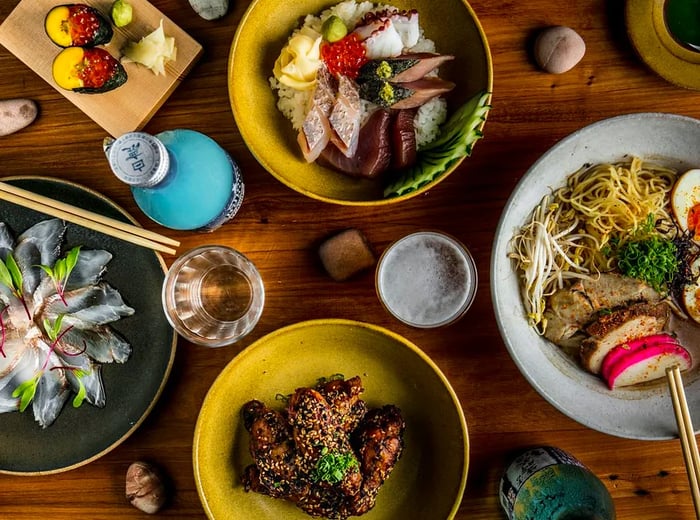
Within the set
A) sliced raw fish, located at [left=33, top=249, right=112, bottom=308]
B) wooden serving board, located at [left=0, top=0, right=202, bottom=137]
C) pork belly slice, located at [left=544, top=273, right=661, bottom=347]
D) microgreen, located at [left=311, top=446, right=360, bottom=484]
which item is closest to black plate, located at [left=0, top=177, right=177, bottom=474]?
sliced raw fish, located at [left=33, top=249, right=112, bottom=308]

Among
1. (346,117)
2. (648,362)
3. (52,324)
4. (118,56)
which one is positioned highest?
(118,56)

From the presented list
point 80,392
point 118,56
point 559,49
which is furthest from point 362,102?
point 80,392

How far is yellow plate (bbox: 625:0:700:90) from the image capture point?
1909 mm

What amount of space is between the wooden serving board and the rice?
0.32m

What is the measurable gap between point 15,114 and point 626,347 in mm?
2085

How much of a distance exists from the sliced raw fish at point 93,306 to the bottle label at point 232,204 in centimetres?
37

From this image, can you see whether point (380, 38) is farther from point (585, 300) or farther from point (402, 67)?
point (585, 300)

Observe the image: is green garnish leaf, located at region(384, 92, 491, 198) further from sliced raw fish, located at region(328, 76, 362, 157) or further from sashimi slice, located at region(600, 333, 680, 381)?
sashimi slice, located at region(600, 333, 680, 381)

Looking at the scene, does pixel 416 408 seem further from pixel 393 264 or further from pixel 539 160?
pixel 539 160

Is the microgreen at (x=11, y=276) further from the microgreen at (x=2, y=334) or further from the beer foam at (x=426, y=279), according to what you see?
the beer foam at (x=426, y=279)

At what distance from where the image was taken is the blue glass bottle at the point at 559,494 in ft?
5.78

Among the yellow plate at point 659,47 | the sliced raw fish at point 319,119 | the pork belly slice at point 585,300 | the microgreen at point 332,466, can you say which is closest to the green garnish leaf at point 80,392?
the microgreen at point 332,466

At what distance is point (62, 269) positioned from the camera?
74.6 inches

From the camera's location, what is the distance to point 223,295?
2.02m
